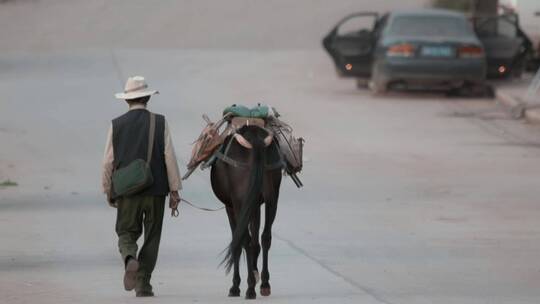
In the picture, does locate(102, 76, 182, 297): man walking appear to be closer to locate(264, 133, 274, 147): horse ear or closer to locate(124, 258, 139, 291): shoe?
locate(124, 258, 139, 291): shoe

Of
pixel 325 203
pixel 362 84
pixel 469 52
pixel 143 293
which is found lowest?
pixel 362 84

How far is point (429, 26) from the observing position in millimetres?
28906

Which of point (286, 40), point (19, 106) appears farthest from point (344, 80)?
point (286, 40)

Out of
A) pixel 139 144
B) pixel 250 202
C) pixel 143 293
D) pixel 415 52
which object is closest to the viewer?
pixel 250 202

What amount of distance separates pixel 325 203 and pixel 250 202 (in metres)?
5.77

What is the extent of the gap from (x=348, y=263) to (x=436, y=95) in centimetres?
1785

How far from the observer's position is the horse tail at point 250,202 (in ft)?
32.9

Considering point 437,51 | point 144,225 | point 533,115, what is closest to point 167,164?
point 144,225

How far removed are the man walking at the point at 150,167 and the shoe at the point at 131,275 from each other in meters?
0.18

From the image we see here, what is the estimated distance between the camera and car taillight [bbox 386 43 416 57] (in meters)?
27.6

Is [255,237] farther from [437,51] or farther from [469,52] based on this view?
[469,52]

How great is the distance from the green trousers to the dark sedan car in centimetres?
1756

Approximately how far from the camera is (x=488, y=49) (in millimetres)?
29625

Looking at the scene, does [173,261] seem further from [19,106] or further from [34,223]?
[19,106]
